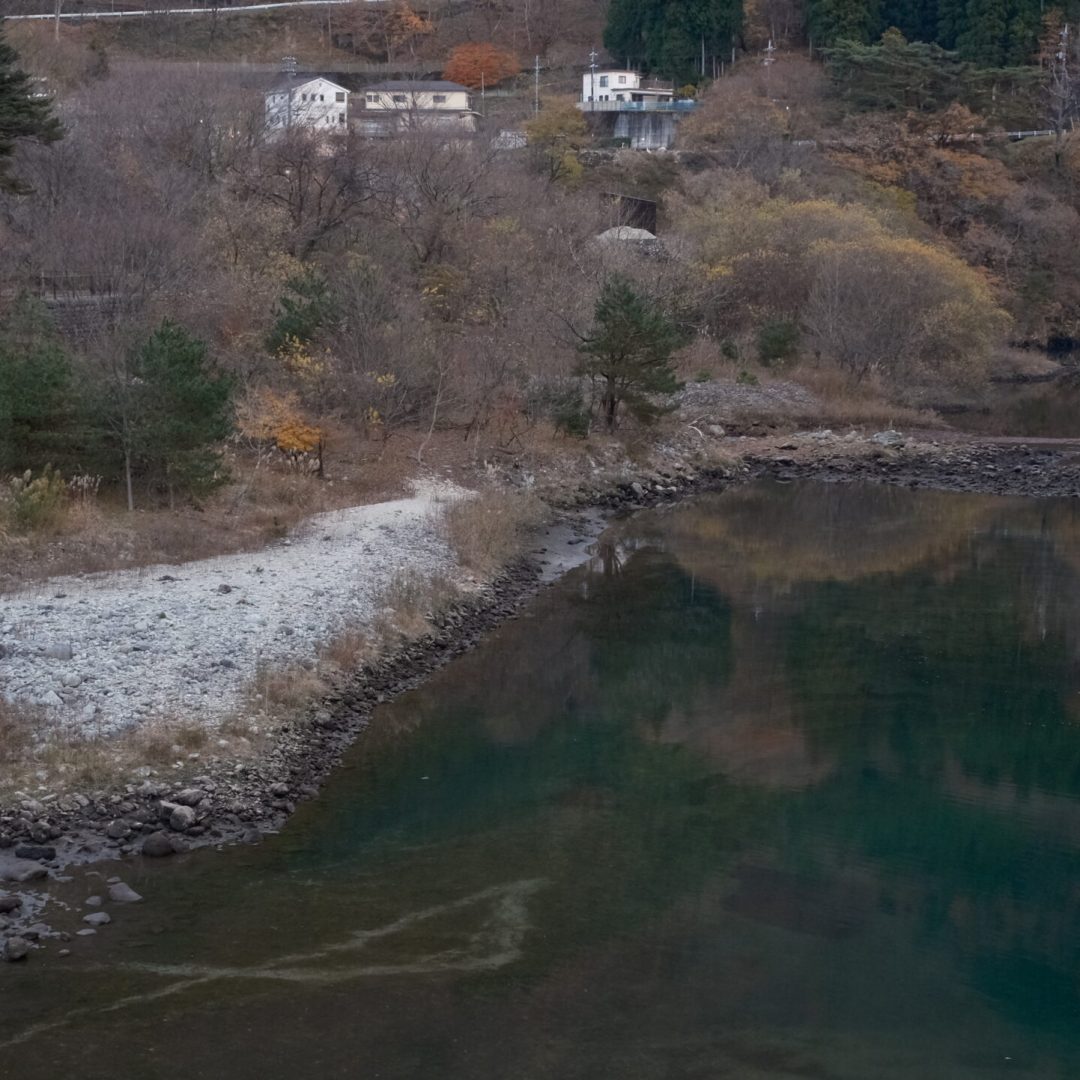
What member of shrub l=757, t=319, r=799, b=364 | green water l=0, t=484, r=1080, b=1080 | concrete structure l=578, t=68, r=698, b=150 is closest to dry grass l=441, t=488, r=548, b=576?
green water l=0, t=484, r=1080, b=1080

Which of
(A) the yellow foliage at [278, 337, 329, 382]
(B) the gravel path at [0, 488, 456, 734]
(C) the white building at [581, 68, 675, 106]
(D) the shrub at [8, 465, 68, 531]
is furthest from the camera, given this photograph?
(C) the white building at [581, 68, 675, 106]

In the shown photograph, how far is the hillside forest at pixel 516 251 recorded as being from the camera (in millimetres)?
26109

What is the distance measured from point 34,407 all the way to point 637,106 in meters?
66.6

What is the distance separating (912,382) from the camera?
155 feet

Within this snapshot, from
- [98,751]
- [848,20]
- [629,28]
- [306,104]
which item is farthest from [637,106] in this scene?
[98,751]

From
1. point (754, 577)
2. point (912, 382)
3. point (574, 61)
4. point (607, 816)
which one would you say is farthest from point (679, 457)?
point (574, 61)

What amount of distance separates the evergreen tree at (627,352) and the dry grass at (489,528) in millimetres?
6482

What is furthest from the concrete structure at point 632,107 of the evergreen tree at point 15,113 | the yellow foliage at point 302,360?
the evergreen tree at point 15,113

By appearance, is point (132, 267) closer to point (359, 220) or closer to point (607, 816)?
point (359, 220)

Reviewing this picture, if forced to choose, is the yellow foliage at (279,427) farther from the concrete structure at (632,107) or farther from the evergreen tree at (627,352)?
the concrete structure at (632,107)

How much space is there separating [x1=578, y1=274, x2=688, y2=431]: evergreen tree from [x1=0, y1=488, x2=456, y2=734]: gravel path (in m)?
11.9

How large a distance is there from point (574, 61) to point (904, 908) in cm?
9144

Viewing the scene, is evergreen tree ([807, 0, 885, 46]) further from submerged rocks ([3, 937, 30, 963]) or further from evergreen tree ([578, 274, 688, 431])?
submerged rocks ([3, 937, 30, 963])

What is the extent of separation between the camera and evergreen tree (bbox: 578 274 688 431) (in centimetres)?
3322
